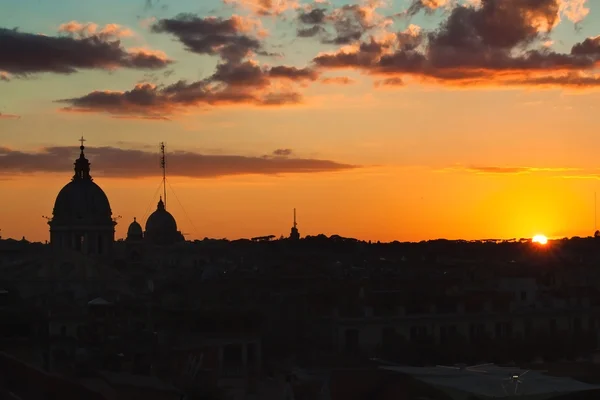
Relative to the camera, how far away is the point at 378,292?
60.7m

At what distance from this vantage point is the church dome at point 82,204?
99.6 meters

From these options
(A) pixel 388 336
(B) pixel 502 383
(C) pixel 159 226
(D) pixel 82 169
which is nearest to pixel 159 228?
(C) pixel 159 226

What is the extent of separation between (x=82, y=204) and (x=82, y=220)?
1.27 meters

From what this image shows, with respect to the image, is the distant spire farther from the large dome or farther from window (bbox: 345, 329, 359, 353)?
window (bbox: 345, 329, 359, 353)

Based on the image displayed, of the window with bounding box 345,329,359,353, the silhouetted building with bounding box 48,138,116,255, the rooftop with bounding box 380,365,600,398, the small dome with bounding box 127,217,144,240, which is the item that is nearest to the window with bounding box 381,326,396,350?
the window with bounding box 345,329,359,353

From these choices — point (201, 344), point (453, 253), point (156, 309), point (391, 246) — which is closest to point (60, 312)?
point (156, 309)

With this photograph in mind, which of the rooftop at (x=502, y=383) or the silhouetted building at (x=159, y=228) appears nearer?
the rooftop at (x=502, y=383)

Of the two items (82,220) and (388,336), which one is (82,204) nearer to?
(82,220)

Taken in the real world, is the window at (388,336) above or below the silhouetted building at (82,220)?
below

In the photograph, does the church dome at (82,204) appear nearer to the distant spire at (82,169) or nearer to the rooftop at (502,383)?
the distant spire at (82,169)

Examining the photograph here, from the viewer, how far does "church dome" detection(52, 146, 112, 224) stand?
99562 mm

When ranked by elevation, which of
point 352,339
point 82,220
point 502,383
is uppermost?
point 82,220

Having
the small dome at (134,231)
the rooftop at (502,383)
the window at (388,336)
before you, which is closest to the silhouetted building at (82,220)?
the small dome at (134,231)

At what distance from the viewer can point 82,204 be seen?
99938 mm
